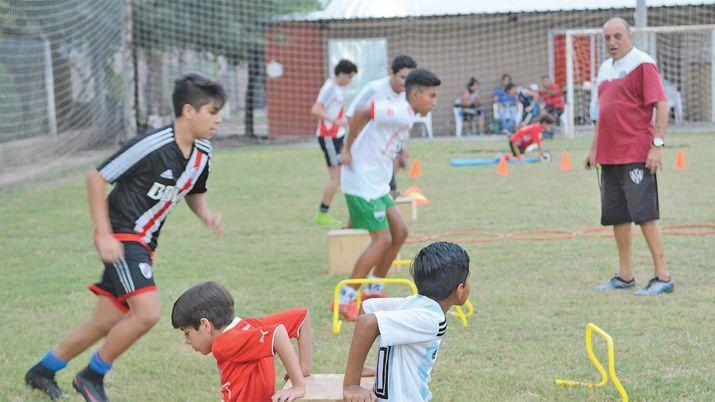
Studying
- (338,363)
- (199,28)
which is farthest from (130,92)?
(338,363)

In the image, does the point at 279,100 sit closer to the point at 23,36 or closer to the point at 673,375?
the point at 23,36

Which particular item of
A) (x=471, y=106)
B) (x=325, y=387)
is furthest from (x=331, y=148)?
(x=471, y=106)

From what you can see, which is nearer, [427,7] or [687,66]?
[427,7]

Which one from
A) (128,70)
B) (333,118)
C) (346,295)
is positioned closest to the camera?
(346,295)

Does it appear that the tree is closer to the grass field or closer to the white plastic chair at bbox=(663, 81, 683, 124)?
the grass field

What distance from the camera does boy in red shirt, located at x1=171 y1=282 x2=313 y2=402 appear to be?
379 cm

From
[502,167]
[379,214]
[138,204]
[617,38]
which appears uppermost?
[617,38]

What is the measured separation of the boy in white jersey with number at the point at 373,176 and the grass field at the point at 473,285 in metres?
0.54

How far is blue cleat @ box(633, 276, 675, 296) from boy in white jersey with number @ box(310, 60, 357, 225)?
4.77 m

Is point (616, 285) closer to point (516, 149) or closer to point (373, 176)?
point (373, 176)

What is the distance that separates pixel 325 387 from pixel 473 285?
3527mm

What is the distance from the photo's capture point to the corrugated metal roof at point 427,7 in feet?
85.3

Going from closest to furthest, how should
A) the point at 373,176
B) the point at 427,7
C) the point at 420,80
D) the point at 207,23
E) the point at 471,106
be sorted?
the point at 420,80
the point at 373,176
the point at 207,23
the point at 427,7
the point at 471,106

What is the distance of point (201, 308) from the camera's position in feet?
12.4
